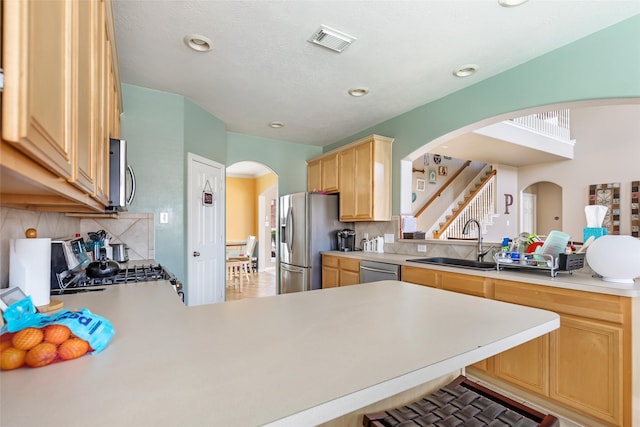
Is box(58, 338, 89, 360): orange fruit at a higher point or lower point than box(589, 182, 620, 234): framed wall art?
lower

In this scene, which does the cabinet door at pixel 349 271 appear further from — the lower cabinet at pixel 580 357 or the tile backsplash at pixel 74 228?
the tile backsplash at pixel 74 228

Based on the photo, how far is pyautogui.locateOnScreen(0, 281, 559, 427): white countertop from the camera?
59 centimetres

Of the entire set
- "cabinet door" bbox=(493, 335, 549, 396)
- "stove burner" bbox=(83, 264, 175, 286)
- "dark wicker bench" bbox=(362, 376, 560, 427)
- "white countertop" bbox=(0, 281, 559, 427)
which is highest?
"white countertop" bbox=(0, 281, 559, 427)

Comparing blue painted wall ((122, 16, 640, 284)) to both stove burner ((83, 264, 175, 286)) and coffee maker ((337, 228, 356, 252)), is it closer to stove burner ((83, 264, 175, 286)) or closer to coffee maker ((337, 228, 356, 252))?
coffee maker ((337, 228, 356, 252))

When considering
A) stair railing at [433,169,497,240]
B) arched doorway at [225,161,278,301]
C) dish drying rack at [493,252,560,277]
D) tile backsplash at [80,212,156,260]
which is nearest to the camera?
dish drying rack at [493,252,560,277]

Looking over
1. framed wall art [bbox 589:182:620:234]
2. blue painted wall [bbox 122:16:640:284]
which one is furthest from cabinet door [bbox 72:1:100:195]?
framed wall art [bbox 589:182:620:234]

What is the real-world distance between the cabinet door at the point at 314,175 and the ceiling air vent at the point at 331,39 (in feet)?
8.47

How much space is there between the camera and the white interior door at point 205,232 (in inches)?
135

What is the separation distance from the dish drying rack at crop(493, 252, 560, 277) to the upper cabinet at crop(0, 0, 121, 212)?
2.66 metres

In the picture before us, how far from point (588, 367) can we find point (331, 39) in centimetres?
271

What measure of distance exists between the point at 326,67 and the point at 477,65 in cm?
128

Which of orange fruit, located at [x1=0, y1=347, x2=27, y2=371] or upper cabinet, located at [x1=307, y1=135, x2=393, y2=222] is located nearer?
orange fruit, located at [x1=0, y1=347, x2=27, y2=371]

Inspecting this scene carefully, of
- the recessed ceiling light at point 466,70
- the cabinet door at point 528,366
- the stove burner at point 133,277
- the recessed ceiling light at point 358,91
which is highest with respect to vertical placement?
the recessed ceiling light at point 358,91

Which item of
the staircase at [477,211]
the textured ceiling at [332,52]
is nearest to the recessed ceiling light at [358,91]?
the textured ceiling at [332,52]
